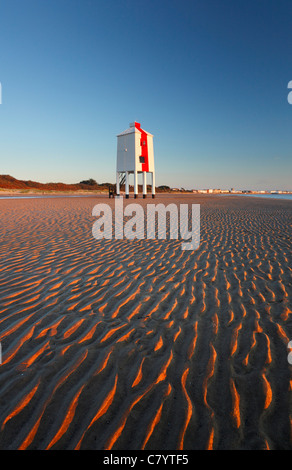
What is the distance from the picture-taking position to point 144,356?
2754 mm

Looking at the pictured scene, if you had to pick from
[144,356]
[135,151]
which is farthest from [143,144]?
[144,356]

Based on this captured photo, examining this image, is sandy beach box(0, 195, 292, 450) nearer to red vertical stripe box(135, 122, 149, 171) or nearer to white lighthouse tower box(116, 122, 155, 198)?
white lighthouse tower box(116, 122, 155, 198)

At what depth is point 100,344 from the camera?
2.95m

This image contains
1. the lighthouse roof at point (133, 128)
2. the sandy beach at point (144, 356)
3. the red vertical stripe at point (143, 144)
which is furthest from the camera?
the red vertical stripe at point (143, 144)

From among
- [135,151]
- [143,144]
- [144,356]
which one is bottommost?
[144,356]

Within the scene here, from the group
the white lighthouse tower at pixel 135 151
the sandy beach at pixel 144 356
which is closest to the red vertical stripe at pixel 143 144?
the white lighthouse tower at pixel 135 151

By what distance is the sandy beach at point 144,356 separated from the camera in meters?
1.92

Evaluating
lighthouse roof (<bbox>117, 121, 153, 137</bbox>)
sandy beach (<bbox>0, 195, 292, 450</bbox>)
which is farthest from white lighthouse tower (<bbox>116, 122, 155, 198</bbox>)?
sandy beach (<bbox>0, 195, 292, 450</bbox>)

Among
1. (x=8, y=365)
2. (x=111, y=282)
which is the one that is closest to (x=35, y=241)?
(x=111, y=282)

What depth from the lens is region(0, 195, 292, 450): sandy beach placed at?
6.29 ft

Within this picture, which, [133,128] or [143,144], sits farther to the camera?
[143,144]

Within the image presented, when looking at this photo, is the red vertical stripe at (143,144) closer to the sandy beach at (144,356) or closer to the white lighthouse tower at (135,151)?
the white lighthouse tower at (135,151)

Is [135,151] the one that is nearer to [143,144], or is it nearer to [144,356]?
[143,144]

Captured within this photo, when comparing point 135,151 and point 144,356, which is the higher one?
point 135,151
